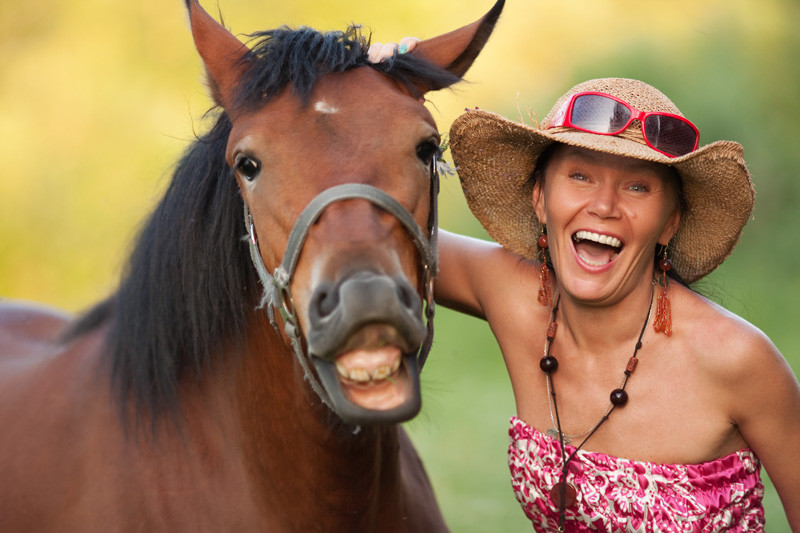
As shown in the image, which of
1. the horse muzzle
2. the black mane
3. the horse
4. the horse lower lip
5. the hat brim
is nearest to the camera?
the horse muzzle

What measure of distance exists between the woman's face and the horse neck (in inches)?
34.5

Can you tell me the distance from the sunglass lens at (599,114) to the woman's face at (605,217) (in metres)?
0.10

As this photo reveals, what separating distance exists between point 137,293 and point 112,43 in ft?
33.2

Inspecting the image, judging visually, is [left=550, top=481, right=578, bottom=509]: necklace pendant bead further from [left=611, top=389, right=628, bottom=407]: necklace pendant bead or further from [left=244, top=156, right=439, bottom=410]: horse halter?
[left=244, top=156, right=439, bottom=410]: horse halter

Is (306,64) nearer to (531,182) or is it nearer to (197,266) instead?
(197,266)

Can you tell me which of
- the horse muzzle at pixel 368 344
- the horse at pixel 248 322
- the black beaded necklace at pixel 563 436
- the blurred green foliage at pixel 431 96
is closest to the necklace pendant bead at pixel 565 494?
the black beaded necklace at pixel 563 436

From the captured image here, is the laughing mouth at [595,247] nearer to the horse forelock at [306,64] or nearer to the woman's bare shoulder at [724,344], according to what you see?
the woman's bare shoulder at [724,344]

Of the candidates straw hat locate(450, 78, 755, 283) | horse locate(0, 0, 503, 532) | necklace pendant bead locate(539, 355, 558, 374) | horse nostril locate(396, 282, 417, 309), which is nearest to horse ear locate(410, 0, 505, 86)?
horse locate(0, 0, 503, 532)

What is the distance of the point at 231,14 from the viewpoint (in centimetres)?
1130

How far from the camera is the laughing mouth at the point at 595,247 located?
102 inches

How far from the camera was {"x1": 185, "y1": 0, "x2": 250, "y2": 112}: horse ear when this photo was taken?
232 centimetres

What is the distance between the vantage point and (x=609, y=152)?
2.50 meters

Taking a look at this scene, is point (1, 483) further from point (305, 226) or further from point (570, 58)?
point (570, 58)

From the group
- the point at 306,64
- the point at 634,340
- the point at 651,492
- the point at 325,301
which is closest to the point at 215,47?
the point at 306,64
